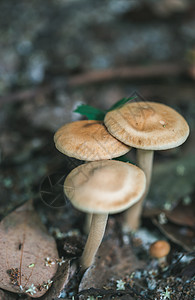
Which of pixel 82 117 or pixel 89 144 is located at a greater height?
pixel 89 144

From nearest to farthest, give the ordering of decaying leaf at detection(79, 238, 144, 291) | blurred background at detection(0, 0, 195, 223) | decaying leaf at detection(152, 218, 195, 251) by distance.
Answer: decaying leaf at detection(79, 238, 144, 291) → decaying leaf at detection(152, 218, 195, 251) → blurred background at detection(0, 0, 195, 223)

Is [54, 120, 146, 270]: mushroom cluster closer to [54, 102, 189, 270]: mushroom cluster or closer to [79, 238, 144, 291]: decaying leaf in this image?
[54, 102, 189, 270]: mushroom cluster

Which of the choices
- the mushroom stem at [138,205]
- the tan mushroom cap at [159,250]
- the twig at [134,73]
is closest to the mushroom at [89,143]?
the mushroom stem at [138,205]

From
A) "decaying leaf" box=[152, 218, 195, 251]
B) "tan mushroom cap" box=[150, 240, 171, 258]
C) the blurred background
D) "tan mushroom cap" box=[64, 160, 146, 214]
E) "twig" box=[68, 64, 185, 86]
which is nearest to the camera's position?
"tan mushroom cap" box=[64, 160, 146, 214]

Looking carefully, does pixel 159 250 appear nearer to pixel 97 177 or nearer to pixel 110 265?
pixel 110 265

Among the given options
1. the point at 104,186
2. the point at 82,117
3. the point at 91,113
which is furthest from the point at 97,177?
the point at 82,117

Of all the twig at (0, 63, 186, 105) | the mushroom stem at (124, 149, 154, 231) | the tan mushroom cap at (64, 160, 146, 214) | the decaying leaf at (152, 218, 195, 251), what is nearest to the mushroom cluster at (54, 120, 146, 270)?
the tan mushroom cap at (64, 160, 146, 214)
